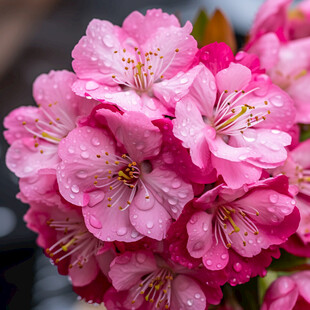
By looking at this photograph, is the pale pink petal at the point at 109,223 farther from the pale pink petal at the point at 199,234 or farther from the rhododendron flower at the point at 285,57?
the rhododendron flower at the point at 285,57

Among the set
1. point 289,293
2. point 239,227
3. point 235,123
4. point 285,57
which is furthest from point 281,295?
point 285,57

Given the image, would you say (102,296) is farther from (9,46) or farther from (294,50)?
(9,46)

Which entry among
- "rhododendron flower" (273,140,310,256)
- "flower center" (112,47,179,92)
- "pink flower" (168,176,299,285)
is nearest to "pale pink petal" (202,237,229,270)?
"pink flower" (168,176,299,285)

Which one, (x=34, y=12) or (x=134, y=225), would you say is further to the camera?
(x=34, y=12)

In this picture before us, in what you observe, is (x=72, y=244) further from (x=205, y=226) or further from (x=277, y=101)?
(x=277, y=101)

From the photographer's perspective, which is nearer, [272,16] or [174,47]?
[174,47]

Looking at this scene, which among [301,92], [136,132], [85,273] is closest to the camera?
[136,132]

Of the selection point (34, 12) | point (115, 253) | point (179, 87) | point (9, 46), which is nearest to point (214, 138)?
point (179, 87)
